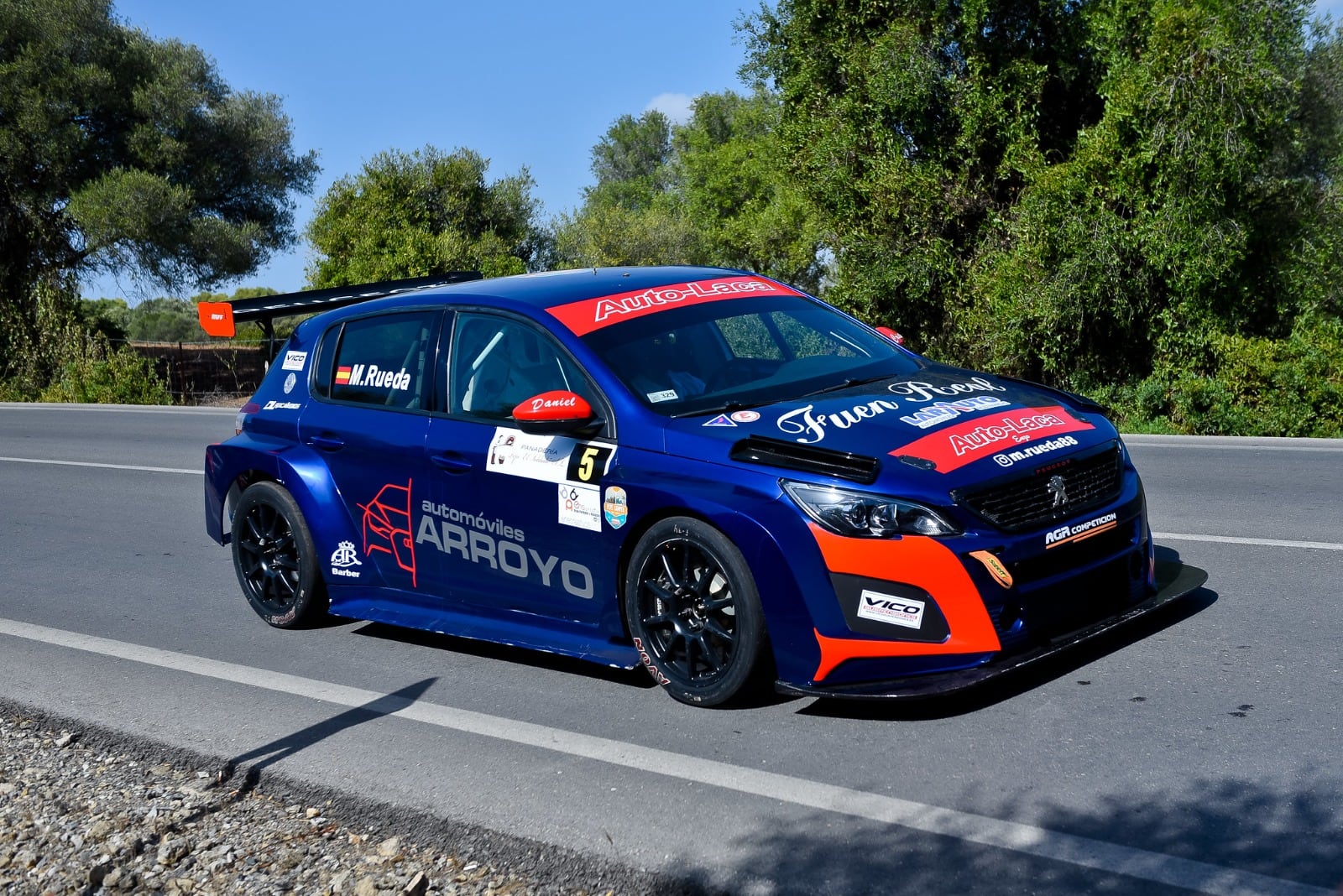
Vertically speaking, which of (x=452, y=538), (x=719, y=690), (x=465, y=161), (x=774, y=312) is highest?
(x=465, y=161)

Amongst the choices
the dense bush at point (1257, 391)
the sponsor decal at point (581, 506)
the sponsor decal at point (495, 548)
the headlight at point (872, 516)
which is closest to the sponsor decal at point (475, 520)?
the sponsor decal at point (495, 548)

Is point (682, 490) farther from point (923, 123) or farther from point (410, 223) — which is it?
point (410, 223)

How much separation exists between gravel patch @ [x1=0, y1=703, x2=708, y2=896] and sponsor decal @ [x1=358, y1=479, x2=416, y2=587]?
1445 mm

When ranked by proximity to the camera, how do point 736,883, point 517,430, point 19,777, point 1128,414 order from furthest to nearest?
1. point 1128,414
2. point 517,430
3. point 19,777
4. point 736,883

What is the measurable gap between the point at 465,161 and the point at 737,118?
2240cm

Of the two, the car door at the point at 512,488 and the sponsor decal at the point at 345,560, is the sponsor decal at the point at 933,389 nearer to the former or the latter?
the car door at the point at 512,488

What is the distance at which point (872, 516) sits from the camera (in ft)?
15.0

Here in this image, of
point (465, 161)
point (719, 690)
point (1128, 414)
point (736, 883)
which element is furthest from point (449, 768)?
point (465, 161)

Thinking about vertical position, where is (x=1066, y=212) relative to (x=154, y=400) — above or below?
above

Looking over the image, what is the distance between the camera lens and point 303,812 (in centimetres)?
438

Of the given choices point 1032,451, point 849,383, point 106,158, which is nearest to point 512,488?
point 849,383

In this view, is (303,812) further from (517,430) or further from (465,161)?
(465,161)

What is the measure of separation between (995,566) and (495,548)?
2.16 m

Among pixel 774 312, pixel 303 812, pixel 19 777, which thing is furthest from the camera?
pixel 774 312
